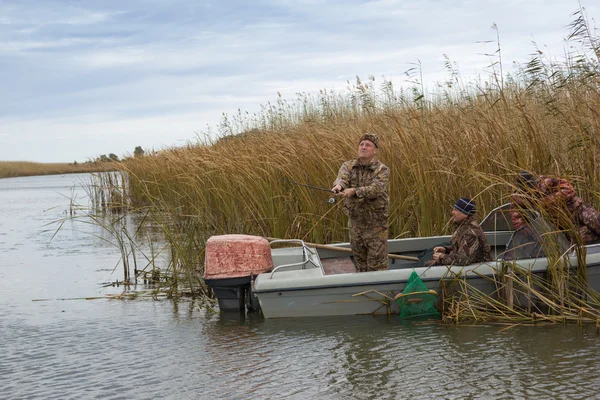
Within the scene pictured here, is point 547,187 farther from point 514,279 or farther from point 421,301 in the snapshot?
point 421,301

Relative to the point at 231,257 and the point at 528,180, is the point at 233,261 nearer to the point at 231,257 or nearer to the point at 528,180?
the point at 231,257

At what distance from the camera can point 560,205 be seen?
6383 mm

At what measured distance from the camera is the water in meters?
4.90

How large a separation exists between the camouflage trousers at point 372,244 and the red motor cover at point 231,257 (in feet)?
3.18

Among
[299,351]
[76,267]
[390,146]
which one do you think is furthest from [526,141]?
[76,267]

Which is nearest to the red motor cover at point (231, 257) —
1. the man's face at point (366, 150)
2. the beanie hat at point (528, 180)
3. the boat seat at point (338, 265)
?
the boat seat at point (338, 265)

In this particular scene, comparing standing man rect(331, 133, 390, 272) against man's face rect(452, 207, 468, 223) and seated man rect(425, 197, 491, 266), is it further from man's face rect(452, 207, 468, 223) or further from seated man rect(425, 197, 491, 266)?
man's face rect(452, 207, 468, 223)

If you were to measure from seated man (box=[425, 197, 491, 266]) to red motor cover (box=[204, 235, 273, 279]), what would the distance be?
1.60m

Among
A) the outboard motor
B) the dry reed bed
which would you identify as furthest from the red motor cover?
the dry reed bed

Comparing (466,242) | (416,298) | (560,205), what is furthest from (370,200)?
(560,205)

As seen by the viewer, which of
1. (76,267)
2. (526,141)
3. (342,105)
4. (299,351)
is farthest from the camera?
(342,105)

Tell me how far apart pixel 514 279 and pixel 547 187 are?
811mm

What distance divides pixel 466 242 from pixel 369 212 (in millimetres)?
1007

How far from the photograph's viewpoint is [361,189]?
23.3 ft
